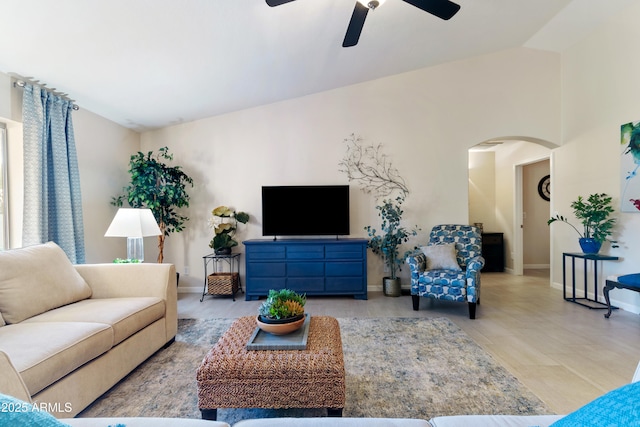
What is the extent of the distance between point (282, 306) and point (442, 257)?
8.14 ft

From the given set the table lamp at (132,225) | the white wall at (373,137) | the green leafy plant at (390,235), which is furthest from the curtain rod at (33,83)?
the green leafy plant at (390,235)

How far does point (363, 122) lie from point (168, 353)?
11.8ft

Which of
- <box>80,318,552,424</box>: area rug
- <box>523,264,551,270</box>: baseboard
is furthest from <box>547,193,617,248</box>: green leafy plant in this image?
<box>523,264,551,270</box>: baseboard

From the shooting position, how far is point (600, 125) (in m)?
3.63

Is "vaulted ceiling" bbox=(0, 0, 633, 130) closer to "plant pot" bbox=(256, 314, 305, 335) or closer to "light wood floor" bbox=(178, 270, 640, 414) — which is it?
"plant pot" bbox=(256, 314, 305, 335)

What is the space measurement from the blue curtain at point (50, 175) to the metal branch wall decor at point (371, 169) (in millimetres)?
3086

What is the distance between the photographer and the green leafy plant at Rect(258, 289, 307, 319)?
5.57 ft

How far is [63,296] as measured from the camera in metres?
2.08

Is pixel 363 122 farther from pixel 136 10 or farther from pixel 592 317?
pixel 592 317

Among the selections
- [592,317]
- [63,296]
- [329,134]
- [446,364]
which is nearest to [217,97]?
[329,134]

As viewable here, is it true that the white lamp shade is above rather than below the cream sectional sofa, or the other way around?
above

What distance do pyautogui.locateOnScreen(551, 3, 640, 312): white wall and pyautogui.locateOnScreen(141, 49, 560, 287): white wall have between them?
16.7 inches

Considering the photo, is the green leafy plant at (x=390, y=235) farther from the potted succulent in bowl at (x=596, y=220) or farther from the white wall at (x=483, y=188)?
the white wall at (x=483, y=188)

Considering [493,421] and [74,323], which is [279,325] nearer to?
[493,421]
